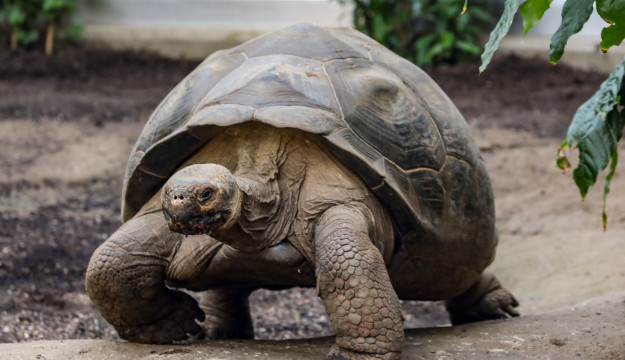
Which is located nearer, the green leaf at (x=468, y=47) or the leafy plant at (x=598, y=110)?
the leafy plant at (x=598, y=110)

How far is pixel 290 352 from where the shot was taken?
9.08 ft

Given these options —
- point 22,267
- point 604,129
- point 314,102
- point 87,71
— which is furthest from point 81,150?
point 604,129

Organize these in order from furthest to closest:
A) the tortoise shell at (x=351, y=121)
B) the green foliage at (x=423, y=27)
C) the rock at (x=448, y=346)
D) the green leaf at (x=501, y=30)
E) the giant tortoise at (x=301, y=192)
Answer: the green foliage at (x=423, y=27) < the tortoise shell at (x=351, y=121) < the rock at (x=448, y=346) < the giant tortoise at (x=301, y=192) < the green leaf at (x=501, y=30)

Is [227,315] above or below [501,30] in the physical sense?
below

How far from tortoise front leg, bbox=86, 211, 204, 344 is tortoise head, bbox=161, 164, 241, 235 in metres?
0.50

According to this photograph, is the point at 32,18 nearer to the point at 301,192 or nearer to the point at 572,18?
the point at 301,192

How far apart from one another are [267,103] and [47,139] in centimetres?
480

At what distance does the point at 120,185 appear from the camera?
6391mm

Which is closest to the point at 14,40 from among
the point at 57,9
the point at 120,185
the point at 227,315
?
the point at 57,9

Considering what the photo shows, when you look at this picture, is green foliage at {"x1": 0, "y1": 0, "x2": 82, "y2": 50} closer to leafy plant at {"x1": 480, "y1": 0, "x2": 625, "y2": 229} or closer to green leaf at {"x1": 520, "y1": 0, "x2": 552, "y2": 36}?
leafy plant at {"x1": 480, "y1": 0, "x2": 625, "y2": 229}

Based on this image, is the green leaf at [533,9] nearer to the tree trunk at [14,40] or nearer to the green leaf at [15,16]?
the green leaf at [15,16]

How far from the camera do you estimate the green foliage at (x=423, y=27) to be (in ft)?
34.5

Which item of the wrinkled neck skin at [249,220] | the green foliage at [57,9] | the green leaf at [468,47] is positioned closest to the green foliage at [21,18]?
the green foliage at [57,9]

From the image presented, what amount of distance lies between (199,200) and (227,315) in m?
1.51
